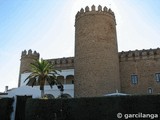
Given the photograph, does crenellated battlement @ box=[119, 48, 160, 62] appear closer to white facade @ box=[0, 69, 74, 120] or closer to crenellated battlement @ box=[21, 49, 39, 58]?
white facade @ box=[0, 69, 74, 120]

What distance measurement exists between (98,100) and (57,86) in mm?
15980

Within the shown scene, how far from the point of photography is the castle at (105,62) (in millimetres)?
26406

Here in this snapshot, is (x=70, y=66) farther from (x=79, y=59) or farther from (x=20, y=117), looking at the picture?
(x=20, y=117)

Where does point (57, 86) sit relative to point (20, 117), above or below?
above

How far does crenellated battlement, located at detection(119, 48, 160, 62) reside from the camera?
98.0 feet

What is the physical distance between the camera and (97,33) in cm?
2755

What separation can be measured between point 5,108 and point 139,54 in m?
17.9

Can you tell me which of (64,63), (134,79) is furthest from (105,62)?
(64,63)

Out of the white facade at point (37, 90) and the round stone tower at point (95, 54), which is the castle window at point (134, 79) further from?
the white facade at point (37, 90)

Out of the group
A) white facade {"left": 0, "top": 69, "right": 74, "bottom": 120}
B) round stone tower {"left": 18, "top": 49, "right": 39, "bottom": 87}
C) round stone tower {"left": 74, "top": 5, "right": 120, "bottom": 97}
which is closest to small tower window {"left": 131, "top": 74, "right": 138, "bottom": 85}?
round stone tower {"left": 74, "top": 5, "right": 120, "bottom": 97}

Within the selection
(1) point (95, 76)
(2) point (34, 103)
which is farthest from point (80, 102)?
(1) point (95, 76)

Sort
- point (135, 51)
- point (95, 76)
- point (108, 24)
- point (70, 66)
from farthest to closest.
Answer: point (70, 66) → point (135, 51) → point (108, 24) → point (95, 76)

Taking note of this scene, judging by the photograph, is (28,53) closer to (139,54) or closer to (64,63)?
(64,63)

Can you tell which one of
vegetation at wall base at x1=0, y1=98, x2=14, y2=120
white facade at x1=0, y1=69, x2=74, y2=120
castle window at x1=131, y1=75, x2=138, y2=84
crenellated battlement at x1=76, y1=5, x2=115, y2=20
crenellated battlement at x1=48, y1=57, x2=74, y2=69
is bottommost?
vegetation at wall base at x1=0, y1=98, x2=14, y2=120
